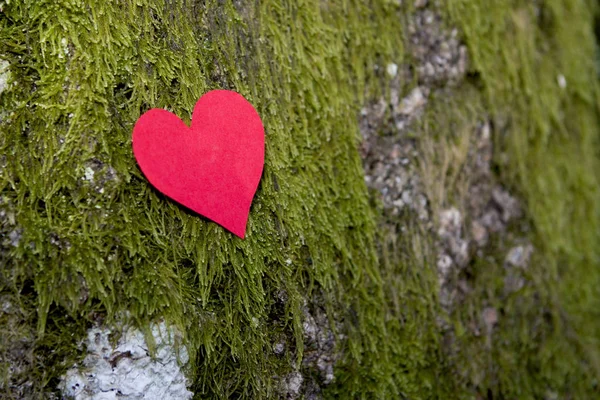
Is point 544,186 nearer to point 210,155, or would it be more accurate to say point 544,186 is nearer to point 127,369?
point 210,155

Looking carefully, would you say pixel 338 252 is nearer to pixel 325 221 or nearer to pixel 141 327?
pixel 325 221

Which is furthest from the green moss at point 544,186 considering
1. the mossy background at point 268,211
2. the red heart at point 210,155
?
the red heart at point 210,155

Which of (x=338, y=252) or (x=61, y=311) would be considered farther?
(x=338, y=252)

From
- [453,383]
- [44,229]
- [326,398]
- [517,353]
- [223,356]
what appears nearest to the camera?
[44,229]

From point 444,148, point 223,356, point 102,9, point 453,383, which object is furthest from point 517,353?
point 102,9

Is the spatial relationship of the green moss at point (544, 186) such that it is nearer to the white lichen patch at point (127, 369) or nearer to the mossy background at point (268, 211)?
the mossy background at point (268, 211)

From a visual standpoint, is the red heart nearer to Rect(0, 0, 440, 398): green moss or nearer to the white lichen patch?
Rect(0, 0, 440, 398): green moss

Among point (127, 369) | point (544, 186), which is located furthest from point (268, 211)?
point (544, 186)
